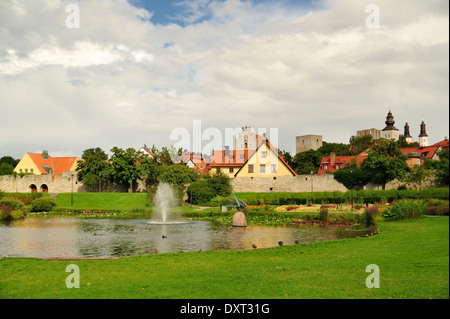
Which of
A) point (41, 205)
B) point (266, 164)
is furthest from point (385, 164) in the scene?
point (41, 205)

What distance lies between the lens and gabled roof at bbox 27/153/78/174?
72.2m

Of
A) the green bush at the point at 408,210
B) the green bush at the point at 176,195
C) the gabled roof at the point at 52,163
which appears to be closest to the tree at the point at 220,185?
the green bush at the point at 176,195

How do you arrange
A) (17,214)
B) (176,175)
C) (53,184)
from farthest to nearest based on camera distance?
(53,184), (176,175), (17,214)

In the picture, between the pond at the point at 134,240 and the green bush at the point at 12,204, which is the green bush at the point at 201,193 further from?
the pond at the point at 134,240

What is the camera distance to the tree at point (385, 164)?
145 ft

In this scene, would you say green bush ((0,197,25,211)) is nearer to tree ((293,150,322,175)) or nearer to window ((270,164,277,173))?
window ((270,164,277,173))

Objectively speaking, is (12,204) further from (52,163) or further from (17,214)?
(52,163)

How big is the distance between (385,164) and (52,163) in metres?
61.4

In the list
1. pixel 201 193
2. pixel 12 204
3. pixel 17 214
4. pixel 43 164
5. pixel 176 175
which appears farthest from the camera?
pixel 43 164

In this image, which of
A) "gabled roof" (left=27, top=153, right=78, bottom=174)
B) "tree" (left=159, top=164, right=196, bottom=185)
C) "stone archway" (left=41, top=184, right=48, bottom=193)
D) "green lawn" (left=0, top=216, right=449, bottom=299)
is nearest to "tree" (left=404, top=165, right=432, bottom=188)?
"tree" (left=159, top=164, right=196, bottom=185)

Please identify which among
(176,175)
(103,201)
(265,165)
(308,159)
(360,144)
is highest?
(360,144)

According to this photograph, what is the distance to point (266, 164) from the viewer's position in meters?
54.0

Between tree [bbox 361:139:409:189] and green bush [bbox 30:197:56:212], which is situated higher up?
tree [bbox 361:139:409:189]

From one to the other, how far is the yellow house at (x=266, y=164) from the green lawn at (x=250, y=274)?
131 feet
